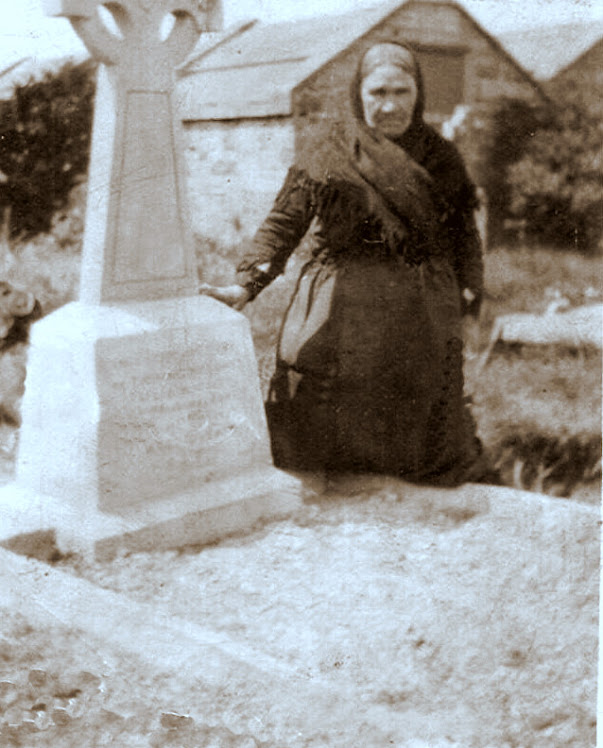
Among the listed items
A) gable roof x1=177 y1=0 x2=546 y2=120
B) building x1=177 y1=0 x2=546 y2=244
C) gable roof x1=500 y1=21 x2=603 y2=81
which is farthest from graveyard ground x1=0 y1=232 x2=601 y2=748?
gable roof x1=500 y1=21 x2=603 y2=81

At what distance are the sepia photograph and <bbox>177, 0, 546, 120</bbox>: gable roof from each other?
0.04ft

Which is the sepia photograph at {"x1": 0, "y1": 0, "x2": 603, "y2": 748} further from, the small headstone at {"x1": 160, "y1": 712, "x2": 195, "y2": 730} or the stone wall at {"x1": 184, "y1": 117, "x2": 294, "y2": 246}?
the small headstone at {"x1": 160, "y1": 712, "x2": 195, "y2": 730}

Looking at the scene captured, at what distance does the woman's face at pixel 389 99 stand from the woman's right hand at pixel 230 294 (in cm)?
86

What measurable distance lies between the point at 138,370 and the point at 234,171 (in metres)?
0.88

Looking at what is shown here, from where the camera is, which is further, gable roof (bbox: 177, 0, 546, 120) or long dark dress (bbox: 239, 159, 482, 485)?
long dark dress (bbox: 239, 159, 482, 485)

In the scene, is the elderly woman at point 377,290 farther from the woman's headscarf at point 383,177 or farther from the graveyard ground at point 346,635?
the graveyard ground at point 346,635

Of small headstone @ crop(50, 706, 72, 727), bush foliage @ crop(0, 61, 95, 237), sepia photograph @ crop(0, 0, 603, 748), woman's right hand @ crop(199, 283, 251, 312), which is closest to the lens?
small headstone @ crop(50, 706, 72, 727)

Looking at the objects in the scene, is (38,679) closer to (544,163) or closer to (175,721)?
(175,721)

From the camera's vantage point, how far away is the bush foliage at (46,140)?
4371 millimetres

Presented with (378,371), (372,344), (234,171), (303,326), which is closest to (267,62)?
(234,171)

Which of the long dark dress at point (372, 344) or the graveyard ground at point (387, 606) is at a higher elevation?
the long dark dress at point (372, 344)

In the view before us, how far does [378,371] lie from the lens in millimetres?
4461

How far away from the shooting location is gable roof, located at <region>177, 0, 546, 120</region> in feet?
13.5

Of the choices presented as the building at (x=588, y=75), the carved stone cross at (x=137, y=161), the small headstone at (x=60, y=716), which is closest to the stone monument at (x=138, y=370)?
the carved stone cross at (x=137, y=161)
